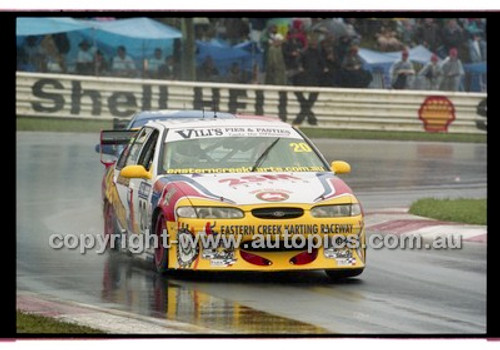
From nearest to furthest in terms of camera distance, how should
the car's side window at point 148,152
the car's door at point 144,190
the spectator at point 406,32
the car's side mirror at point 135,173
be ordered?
the car's door at point 144,190 < the car's side mirror at point 135,173 < the car's side window at point 148,152 < the spectator at point 406,32

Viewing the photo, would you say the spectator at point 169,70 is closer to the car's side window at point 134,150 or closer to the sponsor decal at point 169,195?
the car's side window at point 134,150

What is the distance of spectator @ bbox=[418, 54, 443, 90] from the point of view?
3316 cm

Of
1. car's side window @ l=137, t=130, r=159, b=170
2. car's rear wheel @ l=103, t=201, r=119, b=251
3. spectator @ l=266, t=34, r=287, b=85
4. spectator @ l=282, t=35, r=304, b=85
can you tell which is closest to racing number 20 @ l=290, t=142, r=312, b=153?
car's side window @ l=137, t=130, r=159, b=170

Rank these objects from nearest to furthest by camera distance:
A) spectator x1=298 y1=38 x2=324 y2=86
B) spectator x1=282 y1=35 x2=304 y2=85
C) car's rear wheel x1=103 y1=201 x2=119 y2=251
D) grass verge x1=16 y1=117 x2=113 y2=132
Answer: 1. car's rear wheel x1=103 y1=201 x2=119 y2=251
2. grass verge x1=16 y1=117 x2=113 y2=132
3. spectator x1=282 y1=35 x2=304 y2=85
4. spectator x1=298 y1=38 x2=324 y2=86

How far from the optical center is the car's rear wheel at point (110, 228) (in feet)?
47.4

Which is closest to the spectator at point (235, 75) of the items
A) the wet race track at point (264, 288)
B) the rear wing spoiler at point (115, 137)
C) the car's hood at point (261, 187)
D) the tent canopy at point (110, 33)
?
the tent canopy at point (110, 33)

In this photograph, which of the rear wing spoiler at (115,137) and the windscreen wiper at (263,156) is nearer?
the windscreen wiper at (263,156)

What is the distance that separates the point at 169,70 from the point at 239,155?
20.7 m

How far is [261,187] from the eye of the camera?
40.5ft

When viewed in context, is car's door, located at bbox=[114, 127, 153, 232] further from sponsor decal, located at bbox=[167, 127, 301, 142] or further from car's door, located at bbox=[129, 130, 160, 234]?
sponsor decal, located at bbox=[167, 127, 301, 142]

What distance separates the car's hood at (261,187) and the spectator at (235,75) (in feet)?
67.0

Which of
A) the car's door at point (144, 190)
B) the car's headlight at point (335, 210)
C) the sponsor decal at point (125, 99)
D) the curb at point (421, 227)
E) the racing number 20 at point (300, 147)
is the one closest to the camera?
the car's headlight at point (335, 210)

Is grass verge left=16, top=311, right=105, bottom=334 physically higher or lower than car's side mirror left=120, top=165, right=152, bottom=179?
lower

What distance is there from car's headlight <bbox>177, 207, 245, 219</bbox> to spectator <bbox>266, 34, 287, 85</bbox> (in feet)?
67.1
